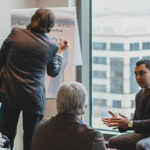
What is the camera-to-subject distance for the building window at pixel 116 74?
3.75 metres

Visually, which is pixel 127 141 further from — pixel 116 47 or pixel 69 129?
pixel 116 47

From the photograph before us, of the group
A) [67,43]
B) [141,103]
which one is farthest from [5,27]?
[141,103]

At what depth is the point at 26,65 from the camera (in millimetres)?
2764

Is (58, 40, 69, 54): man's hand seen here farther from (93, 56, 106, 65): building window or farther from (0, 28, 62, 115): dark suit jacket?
(93, 56, 106, 65): building window

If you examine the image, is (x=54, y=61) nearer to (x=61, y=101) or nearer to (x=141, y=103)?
(x=141, y=103)

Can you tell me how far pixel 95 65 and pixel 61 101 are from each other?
1.97 metres

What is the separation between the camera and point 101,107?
391 centimetres

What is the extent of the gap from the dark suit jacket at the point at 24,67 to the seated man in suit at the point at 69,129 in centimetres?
83

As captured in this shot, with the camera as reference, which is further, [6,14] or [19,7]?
[19,7]

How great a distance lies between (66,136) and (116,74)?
200 centimetres

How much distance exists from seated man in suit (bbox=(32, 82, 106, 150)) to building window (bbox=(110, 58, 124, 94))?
1801 millimetres

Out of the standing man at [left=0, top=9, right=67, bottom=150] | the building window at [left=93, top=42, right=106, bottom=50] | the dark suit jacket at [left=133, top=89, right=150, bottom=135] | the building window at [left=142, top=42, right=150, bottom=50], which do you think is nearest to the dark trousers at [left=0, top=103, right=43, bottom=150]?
the standing man at [left=0, top=9, right=67, bottom=150]

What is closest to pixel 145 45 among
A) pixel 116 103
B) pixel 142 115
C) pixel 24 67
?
pixel 116 103

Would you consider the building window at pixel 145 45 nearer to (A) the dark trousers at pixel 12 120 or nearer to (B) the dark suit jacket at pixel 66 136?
(A) the dark trousers at pixel 12 120
